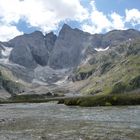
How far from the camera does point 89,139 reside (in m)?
52.1

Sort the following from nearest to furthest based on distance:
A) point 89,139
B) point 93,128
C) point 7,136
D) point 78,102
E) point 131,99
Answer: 1. point 89,139
2. point 7,136
3. point 93,128
4. point 131,99
5. point 78,102

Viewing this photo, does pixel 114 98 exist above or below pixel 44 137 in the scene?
above

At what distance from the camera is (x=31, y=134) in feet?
191

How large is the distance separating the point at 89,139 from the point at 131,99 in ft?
350

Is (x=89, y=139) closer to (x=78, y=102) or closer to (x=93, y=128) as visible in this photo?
(x=93, y=128)

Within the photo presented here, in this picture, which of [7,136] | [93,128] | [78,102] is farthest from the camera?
[78,102]

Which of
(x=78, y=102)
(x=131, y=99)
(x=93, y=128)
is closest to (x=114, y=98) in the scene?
(x=131, y=99)

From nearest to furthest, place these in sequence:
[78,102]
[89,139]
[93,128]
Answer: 1. [89,139]
2. [93,128]
3. [78,102]

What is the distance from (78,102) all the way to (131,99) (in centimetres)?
2510

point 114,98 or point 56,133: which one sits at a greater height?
point 114,98

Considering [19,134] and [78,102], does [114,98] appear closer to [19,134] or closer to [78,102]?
[78,102]

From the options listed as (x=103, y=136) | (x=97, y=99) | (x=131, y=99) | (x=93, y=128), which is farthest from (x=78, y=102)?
(x=103, y=136)

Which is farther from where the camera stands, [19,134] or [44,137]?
[19,134]

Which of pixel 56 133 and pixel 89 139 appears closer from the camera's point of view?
pixel 89 139
